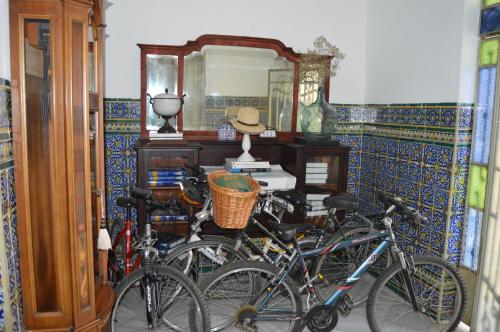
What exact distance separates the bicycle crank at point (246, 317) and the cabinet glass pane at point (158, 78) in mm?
1861

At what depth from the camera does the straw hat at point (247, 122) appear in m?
3.51

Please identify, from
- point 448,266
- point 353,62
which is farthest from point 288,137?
point 448,266

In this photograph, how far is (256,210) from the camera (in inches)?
113

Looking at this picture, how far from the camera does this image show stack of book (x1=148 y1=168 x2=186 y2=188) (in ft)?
11.3

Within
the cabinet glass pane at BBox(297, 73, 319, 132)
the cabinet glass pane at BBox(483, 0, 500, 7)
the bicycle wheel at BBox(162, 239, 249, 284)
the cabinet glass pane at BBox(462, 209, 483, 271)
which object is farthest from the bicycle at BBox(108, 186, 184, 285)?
the cabinet glass pane at BBox(483, 0, 500, 7)

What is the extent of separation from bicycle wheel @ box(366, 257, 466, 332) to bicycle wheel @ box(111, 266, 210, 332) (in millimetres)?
1105

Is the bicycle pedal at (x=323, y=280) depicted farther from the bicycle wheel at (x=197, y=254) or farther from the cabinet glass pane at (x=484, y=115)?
the cabinet glass pane at (x=484, y=115)

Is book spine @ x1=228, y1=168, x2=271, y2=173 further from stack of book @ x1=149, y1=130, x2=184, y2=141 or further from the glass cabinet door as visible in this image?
the glass cabinet door

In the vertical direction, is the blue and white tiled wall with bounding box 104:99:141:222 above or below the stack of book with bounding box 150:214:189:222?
above

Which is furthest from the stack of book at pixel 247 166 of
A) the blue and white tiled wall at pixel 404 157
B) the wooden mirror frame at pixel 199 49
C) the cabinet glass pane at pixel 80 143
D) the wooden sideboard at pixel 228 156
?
the cabinet glass pane at pixel 80 143

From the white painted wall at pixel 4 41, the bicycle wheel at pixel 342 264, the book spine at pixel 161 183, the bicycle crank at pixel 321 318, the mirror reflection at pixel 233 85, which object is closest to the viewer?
the white painted wall at pixel 4 41

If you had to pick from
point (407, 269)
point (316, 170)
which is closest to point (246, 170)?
point (316, 170)

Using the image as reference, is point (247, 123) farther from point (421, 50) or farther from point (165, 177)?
point (421, 50)

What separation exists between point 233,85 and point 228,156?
65 centimetres
